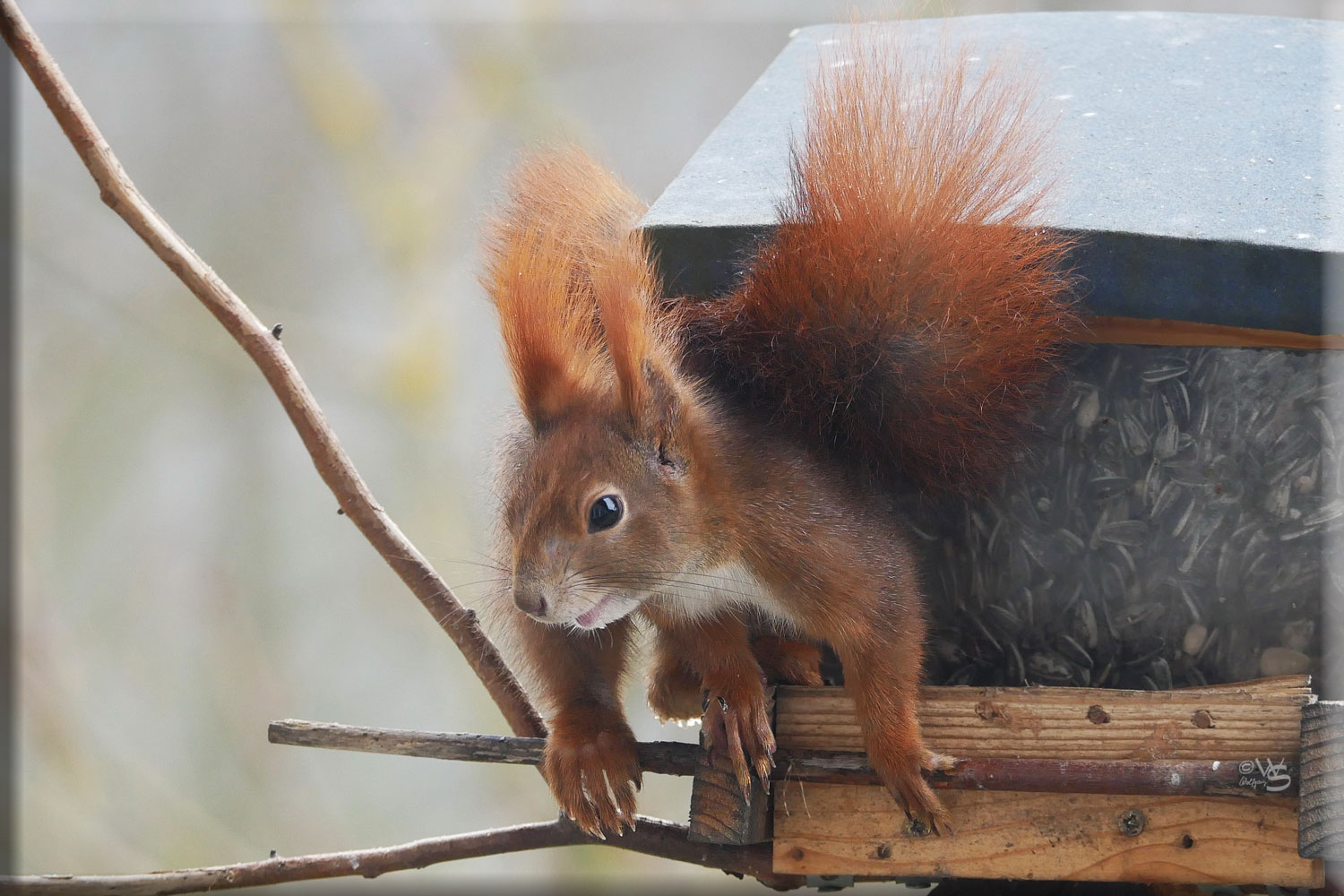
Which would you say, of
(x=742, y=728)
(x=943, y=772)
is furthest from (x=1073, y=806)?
(x=742, y=728)

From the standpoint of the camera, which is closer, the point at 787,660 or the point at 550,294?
the point at 550,294

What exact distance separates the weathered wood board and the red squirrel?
0.15ft

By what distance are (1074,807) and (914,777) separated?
16 cm

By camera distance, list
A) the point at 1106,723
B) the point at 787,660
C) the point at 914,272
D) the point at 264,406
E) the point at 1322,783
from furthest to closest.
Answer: the point at 264,406 < the point at 787,660 < the point at 914,272 < the point at 1106,723 < the point at 1322,783

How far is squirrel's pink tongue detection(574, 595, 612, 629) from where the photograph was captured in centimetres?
127

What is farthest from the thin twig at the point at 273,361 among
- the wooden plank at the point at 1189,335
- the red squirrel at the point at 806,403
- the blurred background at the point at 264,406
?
the blurred background at the point at 264,406

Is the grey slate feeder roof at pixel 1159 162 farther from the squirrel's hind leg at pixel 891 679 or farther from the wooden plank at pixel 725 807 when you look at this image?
the wooden plank at pixel 725 807

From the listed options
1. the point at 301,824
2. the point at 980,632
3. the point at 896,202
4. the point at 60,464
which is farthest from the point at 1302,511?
the point at 60,464

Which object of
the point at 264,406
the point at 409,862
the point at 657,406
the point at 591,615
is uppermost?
the point at 657,406

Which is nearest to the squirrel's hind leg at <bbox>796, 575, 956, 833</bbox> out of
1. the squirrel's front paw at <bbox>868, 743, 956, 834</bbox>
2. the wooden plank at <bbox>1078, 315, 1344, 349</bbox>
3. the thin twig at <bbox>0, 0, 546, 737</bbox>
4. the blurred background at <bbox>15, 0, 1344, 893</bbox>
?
the squirrel's front paw at <bbox>868, 743, 956, 834</bbox>

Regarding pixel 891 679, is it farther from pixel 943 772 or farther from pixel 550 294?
pixel 550 294

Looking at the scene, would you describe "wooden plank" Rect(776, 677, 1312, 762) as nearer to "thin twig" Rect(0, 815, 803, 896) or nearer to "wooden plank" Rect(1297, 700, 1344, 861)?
"wooden plank" Rect(1297, 700, 1344, 861)

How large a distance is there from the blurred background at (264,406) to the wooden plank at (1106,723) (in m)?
2.38

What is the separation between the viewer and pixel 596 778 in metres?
1.35
